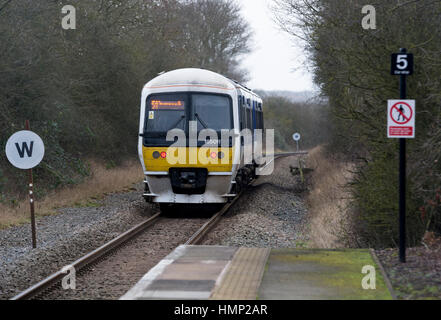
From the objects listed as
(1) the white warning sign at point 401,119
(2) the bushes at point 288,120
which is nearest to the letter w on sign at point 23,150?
(1) the white warning sign at point 401,119

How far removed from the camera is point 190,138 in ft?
47.6

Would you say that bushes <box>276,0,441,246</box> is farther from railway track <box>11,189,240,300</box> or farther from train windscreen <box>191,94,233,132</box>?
train windscreen <box>191,94,233,132</box>

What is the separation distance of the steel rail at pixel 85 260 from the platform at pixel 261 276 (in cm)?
141

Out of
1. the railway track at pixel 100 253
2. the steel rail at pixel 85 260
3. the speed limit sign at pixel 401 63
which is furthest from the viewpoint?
the speed limit sign at pixel 401 63

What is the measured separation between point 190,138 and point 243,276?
7.70m

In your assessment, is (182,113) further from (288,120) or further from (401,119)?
(288,120)

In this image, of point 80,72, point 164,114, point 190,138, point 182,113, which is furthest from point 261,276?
point 80,72

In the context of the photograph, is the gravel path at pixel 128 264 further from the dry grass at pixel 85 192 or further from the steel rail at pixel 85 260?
the dry grass at pixel 85 192

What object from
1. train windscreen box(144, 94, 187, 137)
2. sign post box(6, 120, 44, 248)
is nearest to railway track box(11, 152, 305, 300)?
sign post box(6, 120, 44, 248)

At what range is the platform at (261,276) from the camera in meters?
6.32
